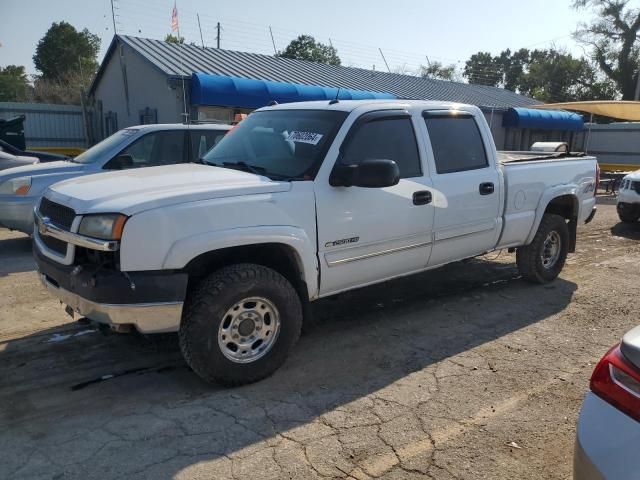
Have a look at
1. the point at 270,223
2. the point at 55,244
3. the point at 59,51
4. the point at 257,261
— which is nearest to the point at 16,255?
the point at 55,244

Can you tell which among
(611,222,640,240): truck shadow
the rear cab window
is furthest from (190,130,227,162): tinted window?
(611,222,640,240): truck shadow

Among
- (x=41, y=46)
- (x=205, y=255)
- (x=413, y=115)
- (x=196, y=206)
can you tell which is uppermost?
(x=41, y=46)

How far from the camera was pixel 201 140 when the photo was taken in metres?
7.93

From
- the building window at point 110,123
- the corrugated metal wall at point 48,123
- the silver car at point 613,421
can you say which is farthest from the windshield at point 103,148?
the building window at point 110,123

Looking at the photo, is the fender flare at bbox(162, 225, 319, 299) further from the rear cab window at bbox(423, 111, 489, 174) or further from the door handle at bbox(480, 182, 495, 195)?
the door handle at bbox(480, 182, 495, 195)

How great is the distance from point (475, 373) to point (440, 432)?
0.93 m

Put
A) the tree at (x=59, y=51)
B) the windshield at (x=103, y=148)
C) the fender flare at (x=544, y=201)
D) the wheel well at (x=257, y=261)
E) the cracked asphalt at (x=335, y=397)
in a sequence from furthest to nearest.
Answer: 1. the tree at (x=59, y=51)
2. the windshield at (x=103, y=148)
3. the fender flare at (x=544, y=201)
4. the wheel well at (x=257, y=261)
5. the cracked asphalt at (x=335, y=397)

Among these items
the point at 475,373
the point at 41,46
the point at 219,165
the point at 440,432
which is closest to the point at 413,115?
the point at 219,165

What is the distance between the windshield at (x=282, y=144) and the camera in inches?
164

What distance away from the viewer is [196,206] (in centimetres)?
346

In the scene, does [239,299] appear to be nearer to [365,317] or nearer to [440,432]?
[440,432]

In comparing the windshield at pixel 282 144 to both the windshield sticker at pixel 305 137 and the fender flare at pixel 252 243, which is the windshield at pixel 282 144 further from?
the fender flare at pixel 252 243

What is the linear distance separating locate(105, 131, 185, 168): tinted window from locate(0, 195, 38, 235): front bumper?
4.37 ft

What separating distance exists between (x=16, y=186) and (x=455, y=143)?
18.4ft
